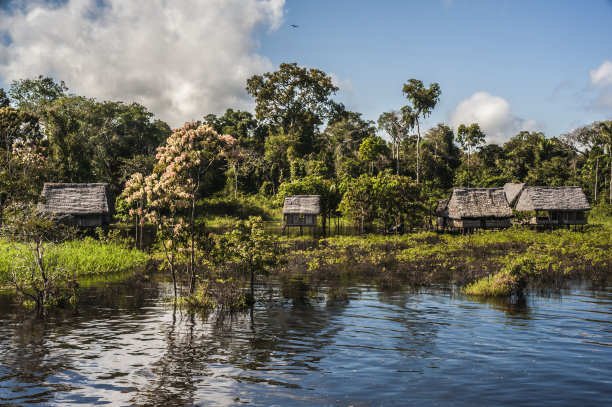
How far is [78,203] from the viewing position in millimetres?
34906

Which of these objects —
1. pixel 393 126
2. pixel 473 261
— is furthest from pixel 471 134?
pixel 473 261

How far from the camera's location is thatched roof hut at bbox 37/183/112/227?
113 ft

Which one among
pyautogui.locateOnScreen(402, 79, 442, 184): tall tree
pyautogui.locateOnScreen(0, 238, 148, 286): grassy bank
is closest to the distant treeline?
pyautogui.locateOnScreen(402, 79, 442, 184): tall tree

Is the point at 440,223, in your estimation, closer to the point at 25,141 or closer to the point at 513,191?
Result: the point at 513,191

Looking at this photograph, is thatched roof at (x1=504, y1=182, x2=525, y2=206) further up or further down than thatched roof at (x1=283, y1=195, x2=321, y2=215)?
further up

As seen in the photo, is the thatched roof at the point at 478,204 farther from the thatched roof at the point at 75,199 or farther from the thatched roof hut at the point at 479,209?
the thatched roof at the point at 75,199

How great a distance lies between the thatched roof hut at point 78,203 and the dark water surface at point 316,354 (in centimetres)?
2152

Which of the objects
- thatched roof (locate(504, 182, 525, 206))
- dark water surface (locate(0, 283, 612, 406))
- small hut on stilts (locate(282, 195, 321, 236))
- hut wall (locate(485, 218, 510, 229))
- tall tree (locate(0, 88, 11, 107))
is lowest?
dark water surface (locate(0, 283, 612, 406))

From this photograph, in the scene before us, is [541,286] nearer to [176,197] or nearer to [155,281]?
[176,197]

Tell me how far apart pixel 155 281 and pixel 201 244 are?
513 cm

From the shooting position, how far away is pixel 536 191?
43000 mm

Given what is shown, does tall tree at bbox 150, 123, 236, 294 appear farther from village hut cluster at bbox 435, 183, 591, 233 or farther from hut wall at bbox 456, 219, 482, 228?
hut wall at bbox 456, 219, 482, 228

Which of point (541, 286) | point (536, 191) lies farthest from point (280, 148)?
point (541, 286)

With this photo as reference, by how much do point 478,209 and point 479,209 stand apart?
0.26 ft
